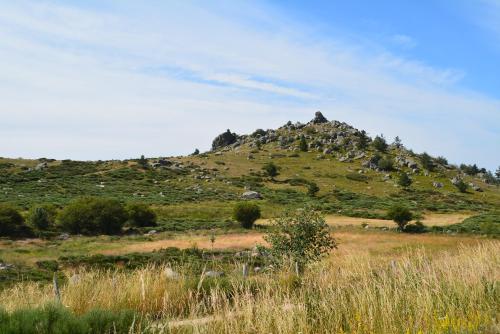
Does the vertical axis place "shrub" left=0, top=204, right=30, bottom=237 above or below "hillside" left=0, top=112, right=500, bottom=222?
below

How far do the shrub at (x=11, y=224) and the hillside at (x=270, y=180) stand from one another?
13.6 metres

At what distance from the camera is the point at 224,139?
528ft

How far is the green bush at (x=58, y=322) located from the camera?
20.1 ft

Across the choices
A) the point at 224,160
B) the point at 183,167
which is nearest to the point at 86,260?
the point at 183,167

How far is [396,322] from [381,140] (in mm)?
127396

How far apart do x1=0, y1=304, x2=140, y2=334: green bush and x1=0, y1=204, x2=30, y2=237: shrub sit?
4721 centimetres

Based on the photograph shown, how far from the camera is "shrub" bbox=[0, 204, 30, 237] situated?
48.4 meters

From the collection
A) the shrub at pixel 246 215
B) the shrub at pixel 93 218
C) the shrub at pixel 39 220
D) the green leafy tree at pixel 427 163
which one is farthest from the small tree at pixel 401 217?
the green leafy tree at pixel 427 163

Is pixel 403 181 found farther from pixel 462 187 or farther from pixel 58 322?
pixel 58 322

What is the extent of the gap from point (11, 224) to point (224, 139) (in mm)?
114142

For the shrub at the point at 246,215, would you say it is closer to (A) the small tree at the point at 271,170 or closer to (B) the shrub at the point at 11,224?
(B) the shrub at the point at 11,224

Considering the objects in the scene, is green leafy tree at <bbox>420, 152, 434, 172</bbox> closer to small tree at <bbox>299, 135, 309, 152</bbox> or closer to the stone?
small tree at <bbox>299, 135, 309, 152</bbox>

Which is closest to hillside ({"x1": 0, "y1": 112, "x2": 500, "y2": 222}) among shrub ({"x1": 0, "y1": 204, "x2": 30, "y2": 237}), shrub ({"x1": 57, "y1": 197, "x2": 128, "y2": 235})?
shrub ({"x1": 57, "y1": 197, "x2": 128, "y2": 235})

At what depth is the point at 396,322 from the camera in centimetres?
562
